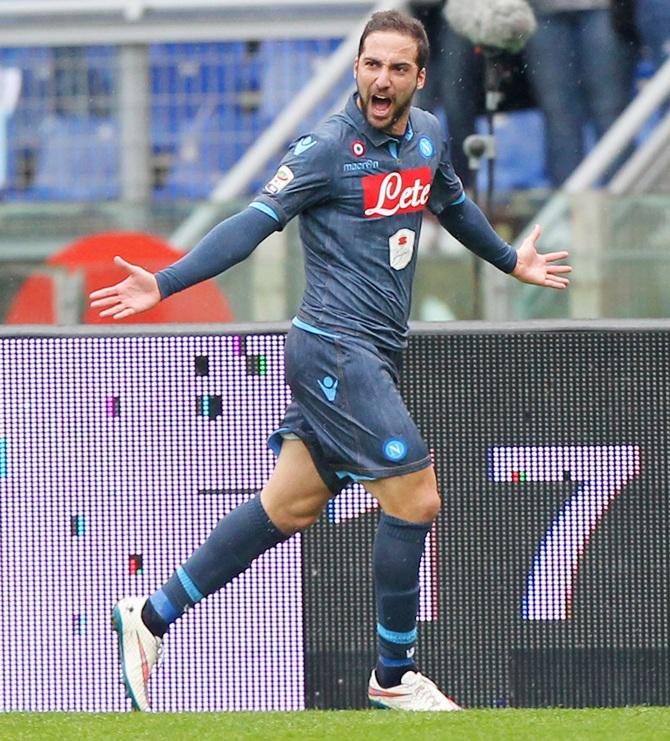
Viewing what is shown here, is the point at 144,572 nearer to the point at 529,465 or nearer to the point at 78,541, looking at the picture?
the point at 78,541

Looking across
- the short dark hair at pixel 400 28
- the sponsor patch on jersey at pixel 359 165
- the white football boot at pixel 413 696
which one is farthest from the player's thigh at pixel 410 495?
the short dark hair at pixel 400 28

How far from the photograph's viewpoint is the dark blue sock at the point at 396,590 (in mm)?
5215

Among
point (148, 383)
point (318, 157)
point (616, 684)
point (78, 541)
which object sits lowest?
point (616, 684)

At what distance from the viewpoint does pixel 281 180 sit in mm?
5008

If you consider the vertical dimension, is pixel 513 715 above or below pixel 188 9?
below

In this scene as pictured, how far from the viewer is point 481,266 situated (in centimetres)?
745

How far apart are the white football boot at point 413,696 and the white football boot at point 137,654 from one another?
0.68 metres

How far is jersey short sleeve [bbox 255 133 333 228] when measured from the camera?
4996mm

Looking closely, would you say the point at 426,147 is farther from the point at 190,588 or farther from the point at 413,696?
the point at 413,696

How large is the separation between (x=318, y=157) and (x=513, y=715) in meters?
1.65

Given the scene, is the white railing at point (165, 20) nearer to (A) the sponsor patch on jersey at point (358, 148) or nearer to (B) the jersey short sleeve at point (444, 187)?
(B) the jersey short sleeve at point (444, 187)

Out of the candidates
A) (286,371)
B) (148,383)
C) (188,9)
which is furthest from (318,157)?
(188,9)

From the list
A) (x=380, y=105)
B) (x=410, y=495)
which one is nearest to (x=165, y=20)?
(x=380, y=105)

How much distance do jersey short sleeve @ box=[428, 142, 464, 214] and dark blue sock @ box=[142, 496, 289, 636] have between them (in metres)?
1.02
